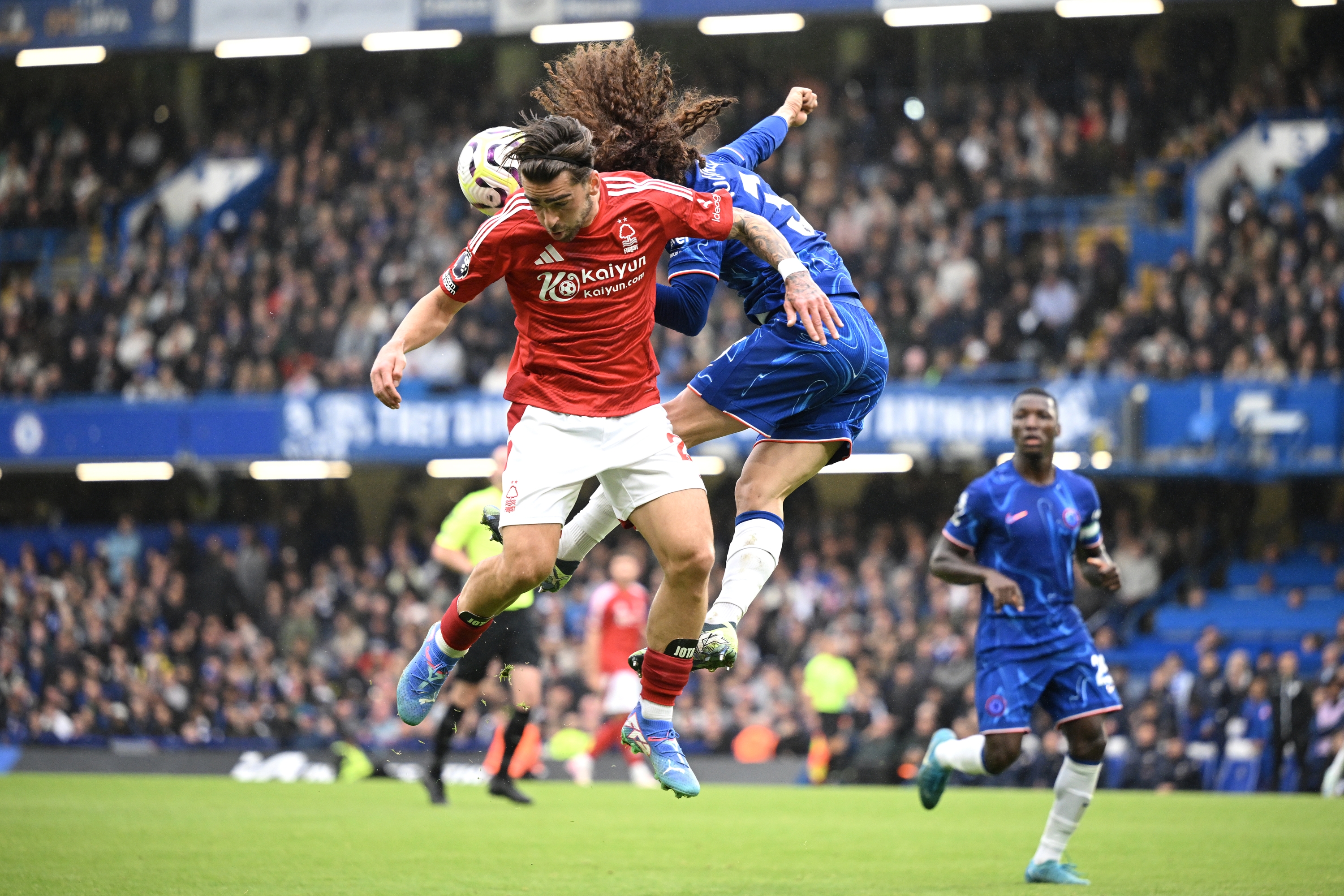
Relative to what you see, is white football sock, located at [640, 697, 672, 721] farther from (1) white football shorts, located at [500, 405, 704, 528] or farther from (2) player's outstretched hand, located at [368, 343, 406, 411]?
(2) player's outstretched hand, located at [368, 343, 406, 411]

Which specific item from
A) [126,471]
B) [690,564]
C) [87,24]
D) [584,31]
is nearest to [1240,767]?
[690,564]

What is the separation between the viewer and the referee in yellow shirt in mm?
10812

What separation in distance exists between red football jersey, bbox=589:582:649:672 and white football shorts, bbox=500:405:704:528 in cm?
744

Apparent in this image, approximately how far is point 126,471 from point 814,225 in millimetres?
9903

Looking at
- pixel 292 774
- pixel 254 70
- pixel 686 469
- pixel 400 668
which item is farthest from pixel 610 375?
pixel 254 70

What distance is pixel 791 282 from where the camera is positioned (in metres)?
5.88

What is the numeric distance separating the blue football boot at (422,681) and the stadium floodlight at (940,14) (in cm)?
1465

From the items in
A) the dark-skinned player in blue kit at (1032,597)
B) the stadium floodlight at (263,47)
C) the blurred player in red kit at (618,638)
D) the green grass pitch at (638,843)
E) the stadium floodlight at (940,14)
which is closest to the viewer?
the green grass pitch at (638,843)

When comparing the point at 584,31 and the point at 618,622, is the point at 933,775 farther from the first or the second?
the point at 584,31

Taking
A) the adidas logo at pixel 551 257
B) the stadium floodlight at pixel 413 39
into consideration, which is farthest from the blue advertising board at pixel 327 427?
the adidas logo at pixel 551 257

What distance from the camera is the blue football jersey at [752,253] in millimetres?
6469

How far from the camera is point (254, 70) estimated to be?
24109 millimetres

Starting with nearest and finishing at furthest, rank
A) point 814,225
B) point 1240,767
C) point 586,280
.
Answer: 1. point 586,280
2. point 1240,767
3. point 814,225

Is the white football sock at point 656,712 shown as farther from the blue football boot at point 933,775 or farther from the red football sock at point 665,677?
the blue football boot at point 933,775
